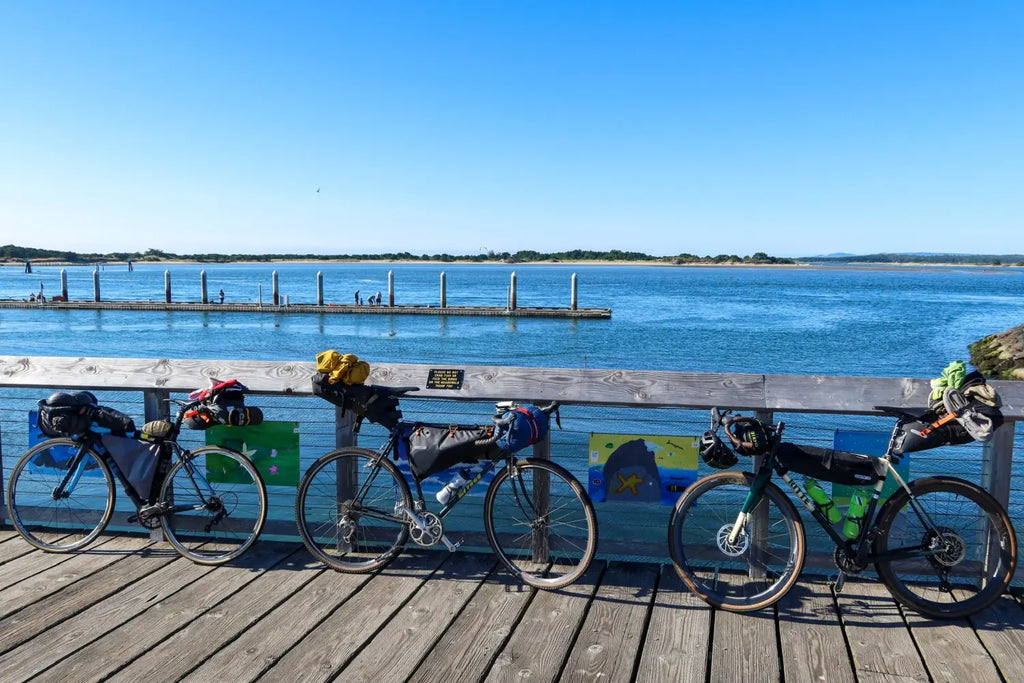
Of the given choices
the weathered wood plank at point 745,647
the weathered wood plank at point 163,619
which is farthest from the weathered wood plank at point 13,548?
the weathered wood plank at point 745,647

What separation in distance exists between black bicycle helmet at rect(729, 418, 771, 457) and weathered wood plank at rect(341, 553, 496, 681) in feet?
4.59

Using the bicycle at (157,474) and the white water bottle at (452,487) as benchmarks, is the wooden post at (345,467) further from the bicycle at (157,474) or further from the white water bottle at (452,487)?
the white water bottle at (452,487)

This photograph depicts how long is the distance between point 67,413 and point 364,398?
1.56 m

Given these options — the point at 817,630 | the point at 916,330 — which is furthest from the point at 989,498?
the point at 916,330

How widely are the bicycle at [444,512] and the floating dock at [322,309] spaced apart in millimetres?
46987

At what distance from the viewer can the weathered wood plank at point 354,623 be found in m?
2.84

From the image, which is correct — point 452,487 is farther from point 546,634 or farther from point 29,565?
point 29,565

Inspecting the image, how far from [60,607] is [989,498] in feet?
13.5

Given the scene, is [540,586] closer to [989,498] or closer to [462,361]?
[989,498]

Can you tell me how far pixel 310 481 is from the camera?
3.90 meters

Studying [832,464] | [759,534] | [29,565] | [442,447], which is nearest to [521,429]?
[442,447]

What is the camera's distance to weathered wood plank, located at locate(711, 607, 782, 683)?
2.83 m

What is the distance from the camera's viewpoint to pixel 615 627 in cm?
321

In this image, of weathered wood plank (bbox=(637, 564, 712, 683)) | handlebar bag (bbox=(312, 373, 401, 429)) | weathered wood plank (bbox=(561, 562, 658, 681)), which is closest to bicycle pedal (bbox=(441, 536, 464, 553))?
handlebar bag (bbox=(312, 373, 401, 429))
